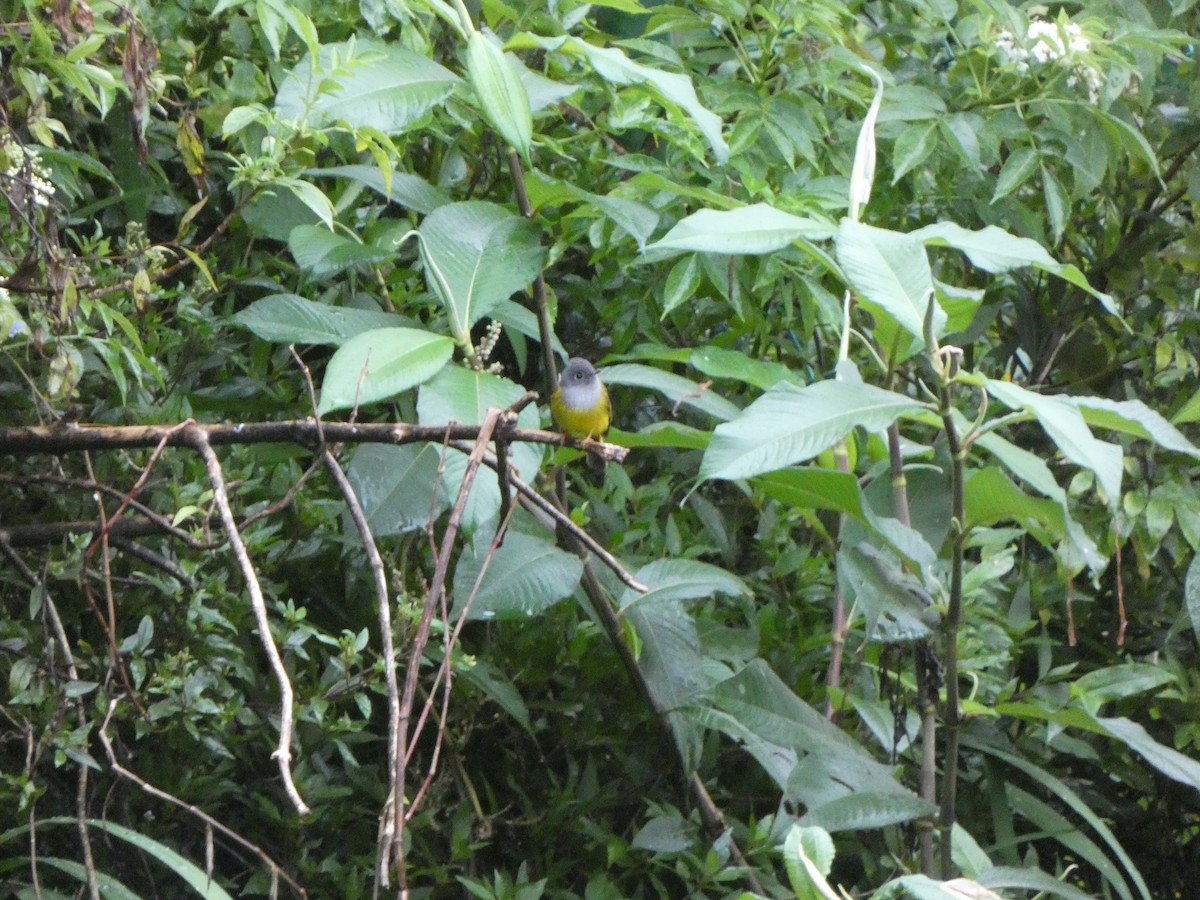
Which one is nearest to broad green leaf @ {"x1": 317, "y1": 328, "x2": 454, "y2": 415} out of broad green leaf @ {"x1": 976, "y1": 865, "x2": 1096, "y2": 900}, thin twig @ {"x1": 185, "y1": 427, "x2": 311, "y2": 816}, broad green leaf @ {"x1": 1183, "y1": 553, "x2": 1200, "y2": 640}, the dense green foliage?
the dense green foliage

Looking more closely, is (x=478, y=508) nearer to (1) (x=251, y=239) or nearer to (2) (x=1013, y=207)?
(1) (x=251, y=239)

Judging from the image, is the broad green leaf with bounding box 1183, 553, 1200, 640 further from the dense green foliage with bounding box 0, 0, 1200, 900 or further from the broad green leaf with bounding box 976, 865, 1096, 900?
the broad green leaf with bounding box 976, 865, 1096, 900

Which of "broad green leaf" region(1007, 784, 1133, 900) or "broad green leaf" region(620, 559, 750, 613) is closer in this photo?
"broad green leaf" region(620, 559, 750, 613)

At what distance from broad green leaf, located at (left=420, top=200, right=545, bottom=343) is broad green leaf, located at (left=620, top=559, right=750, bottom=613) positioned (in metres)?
0.46

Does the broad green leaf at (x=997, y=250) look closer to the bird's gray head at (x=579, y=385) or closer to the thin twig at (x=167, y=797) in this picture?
the bird's gray head at (x=579, y=385)

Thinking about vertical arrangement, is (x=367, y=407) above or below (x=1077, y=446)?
below

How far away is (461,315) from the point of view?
1.61m

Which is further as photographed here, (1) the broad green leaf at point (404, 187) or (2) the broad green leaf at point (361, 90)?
(1) the broad green leaf at point (404, 187)

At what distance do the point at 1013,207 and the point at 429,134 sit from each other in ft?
3.65

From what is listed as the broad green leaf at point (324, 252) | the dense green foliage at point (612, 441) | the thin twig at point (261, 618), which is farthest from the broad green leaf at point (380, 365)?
the broad green leaf at point (324, 252)

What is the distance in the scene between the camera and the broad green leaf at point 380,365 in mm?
1352

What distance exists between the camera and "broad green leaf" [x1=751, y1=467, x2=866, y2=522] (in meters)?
1.43

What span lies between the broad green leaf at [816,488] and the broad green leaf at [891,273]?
0.64 feet

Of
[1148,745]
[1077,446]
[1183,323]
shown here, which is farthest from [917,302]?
[1183,323]
